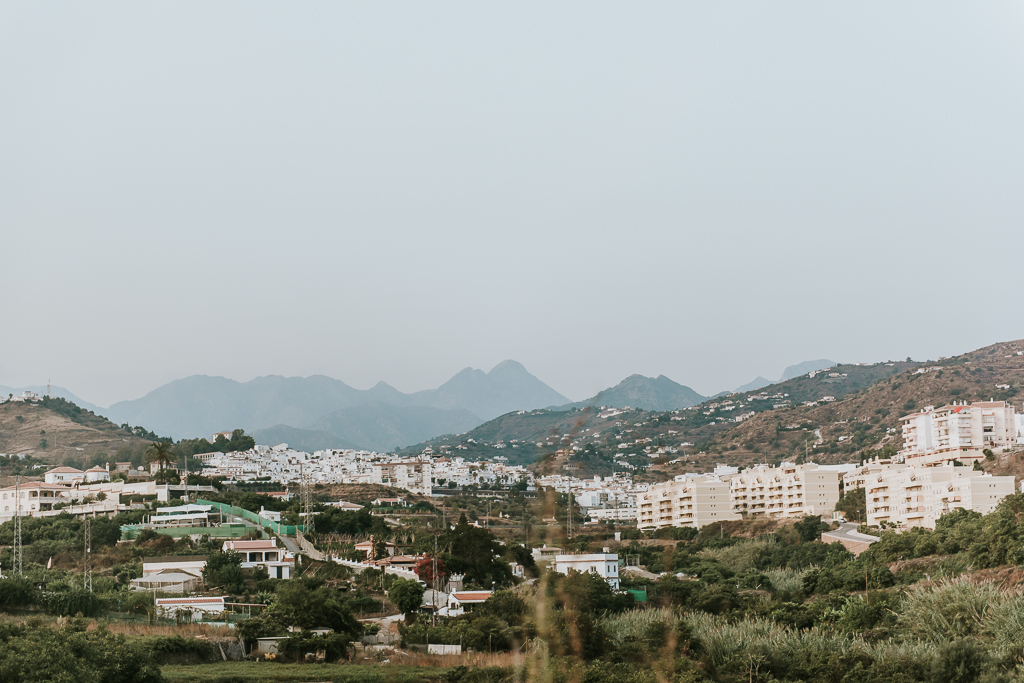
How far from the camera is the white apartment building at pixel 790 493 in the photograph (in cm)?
3547

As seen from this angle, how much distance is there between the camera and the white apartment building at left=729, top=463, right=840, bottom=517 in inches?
1396

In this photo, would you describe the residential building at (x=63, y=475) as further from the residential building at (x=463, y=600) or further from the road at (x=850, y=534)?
the road at (x=850, y=534)

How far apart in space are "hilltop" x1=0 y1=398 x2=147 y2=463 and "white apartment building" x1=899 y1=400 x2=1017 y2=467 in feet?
138

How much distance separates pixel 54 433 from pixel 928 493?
4473 cm

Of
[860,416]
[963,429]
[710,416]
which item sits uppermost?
[710,416]

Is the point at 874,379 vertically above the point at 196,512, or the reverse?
the point at 874,379

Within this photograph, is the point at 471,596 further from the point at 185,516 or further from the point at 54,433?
the point at 54,433

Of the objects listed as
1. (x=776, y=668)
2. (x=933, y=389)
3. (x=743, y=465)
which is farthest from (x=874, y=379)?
(x=776, y=668)

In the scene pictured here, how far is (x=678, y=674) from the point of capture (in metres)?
9.52

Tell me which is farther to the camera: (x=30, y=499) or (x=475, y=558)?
(x=30, y=499)

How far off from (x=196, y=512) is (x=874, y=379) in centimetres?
6691

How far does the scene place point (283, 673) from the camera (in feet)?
36.1

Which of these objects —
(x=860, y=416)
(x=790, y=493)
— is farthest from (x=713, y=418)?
(x=790, y=493)

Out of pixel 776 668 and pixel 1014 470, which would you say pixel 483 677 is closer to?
pixel 776 668
